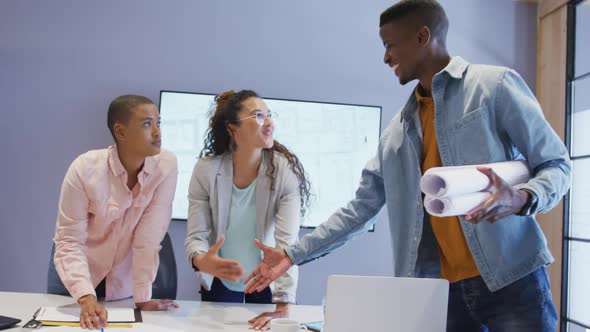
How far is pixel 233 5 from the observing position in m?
3.80

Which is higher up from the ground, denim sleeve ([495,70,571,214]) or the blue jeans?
denim sleeve ([495,70,571,214])

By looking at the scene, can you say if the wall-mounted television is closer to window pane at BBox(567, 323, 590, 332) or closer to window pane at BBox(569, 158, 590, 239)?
window pane at BBox(569, 158, 590, 239)

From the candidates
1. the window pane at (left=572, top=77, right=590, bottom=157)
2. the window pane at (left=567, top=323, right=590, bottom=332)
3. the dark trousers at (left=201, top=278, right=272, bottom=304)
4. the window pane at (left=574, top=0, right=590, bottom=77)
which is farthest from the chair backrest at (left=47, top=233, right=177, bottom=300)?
the window pane at (left=574, top=0, right=590, bottom=77)

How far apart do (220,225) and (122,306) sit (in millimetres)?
511

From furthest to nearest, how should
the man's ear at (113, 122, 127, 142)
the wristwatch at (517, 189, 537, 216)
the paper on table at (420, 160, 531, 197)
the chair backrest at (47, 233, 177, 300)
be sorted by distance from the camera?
1. the chair backrest at (47, 233, 177, 300)
2. the man's ear at (113, 122, 127, 142)
3. the wristwatch at (517, 189, 537, 216)
4. the paper on table at (420, 160, 531, 197)

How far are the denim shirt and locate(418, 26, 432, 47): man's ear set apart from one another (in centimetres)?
10

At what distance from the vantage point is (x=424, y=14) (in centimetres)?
153

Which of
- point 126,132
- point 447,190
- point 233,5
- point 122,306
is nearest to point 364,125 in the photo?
point 233,5

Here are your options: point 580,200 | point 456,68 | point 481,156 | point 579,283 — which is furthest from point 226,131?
point 579,283

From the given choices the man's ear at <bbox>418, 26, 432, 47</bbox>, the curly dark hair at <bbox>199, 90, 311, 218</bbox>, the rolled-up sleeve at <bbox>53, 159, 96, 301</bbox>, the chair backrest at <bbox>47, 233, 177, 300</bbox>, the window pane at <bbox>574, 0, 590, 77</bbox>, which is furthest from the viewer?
the window pane at <bbox>574, 0, 590, 77</bbox>

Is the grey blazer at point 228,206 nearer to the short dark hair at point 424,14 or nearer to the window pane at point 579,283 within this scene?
the short dark hair at point 424,14

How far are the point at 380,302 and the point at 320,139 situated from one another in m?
2.64

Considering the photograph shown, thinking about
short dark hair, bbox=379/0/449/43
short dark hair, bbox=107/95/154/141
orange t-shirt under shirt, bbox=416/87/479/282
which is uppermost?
short dark hair, bbox=379/0/449/43

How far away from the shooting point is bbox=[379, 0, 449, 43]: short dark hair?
5.01 ft
